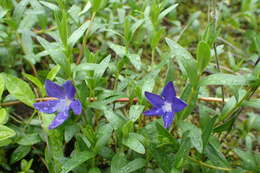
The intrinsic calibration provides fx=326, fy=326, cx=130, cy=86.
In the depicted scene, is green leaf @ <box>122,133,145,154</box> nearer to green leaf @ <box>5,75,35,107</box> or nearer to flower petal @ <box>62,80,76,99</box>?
flower petal @ <box>62,80,76,99</box>

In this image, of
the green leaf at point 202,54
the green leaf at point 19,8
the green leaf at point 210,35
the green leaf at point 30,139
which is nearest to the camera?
the green leaf at point 202,54

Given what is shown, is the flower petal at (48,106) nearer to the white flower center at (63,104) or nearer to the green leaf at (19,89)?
the white flower center at (63,104)

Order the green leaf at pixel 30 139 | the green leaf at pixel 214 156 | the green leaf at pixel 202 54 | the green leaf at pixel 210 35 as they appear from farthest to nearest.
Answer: the green leaf at pixel 30 139
the green leaf at pixel 214 156
the green leaf at pixel 210 35
the green leaf at pixel 202 54

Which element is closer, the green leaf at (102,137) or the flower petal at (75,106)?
the flower petal at (75,106)

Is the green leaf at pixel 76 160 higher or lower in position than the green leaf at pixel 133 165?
higher

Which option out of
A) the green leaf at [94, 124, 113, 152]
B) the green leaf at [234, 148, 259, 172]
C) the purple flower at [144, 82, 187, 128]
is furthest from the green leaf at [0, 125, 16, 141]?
the green leaf at [234, 148, 259, 172]

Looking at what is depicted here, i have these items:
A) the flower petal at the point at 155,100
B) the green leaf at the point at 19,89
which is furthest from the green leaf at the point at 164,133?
the green leaf at the point at 19,89
